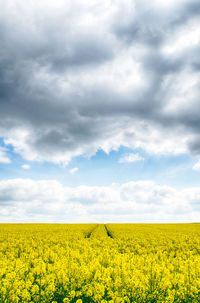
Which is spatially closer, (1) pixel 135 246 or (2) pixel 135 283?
(2) pixel 135 283

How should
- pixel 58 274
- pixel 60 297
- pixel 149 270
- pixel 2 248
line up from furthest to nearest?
pixel 2 248
pixel 149 270
pixel 58 274
pixel 60 297

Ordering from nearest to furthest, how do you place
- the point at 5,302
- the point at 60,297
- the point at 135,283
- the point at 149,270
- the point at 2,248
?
the point at 5,302
the point at 135,283
the point at 60,297
the point at 149,270
the point at 2,248

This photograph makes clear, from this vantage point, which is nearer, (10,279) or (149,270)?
(10,279)

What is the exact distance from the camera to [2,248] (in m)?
17.7

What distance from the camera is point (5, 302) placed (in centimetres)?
578

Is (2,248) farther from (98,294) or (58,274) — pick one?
(98,294)

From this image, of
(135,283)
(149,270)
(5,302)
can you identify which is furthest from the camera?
(149,270)

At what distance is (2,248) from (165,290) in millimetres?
15155

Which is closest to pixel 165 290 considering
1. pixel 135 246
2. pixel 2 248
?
pixel 135 246

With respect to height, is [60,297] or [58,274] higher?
[58,274]

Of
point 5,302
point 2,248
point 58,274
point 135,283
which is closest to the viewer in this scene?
point 5,302

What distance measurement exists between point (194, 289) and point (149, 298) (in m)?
1.32

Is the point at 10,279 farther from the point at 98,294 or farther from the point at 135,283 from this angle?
the point at 135,283

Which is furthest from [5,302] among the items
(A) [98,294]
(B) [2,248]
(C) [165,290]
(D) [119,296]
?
(B) [2,248]
